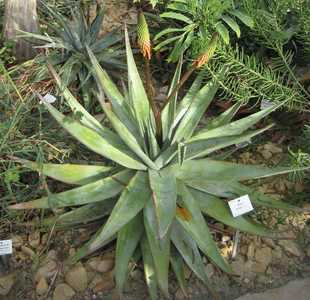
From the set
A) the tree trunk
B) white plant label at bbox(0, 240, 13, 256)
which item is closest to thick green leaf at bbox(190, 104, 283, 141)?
white plant label at bbox(0, 240, 13, 256)

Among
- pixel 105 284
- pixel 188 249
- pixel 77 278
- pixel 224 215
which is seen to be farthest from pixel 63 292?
pixel 224 215

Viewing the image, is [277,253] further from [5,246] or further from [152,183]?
[5,246]

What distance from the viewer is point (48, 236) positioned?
7.59 feet

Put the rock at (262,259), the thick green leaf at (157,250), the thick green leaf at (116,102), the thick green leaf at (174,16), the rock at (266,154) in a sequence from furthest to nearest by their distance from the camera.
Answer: the rock at (266,154)
the thick green leaf at (174,16)
the rock at (262,259)
the thick green leaf at (116,102)
the thick green leaf at (157,250)

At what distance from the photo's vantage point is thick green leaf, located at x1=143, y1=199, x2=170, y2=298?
193 centimetres

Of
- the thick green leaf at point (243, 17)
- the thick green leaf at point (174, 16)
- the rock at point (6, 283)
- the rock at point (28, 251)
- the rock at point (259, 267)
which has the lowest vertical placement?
the rock at point (259, 267)

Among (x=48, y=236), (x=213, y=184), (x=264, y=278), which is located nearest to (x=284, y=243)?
(x=264, y=278)

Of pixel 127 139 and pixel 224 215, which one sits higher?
pixel 127 139

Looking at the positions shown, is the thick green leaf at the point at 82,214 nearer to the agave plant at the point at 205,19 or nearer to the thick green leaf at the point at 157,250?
the thick green leaf at the point at 157,250

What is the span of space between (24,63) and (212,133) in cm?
158

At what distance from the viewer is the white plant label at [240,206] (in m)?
2.05

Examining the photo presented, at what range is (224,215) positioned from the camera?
2088 millimetres

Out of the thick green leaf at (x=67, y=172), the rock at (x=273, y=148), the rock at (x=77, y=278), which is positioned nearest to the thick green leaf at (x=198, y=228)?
the thick green leaf at (x=67, y=172)

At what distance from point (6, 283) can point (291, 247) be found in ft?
4.76
